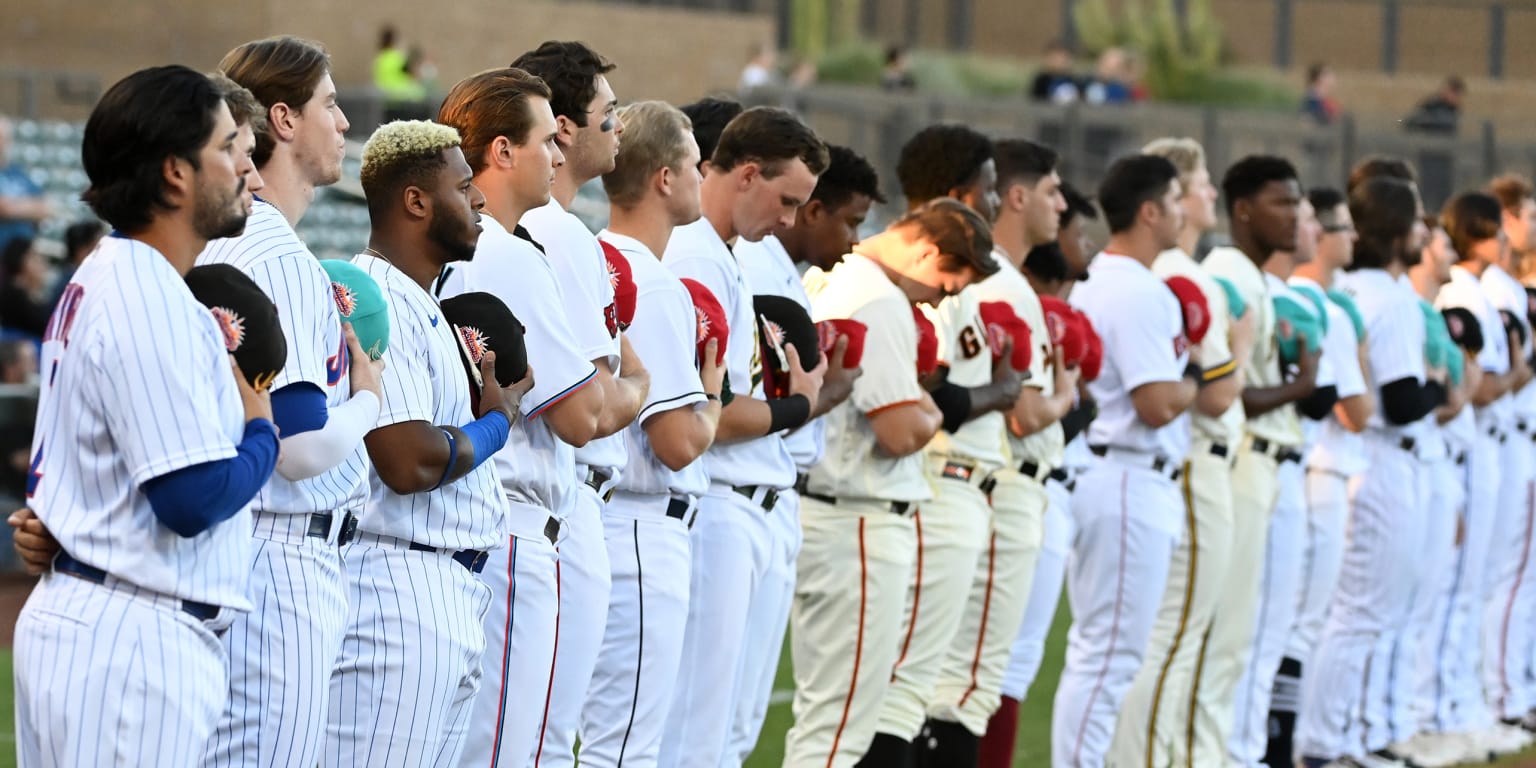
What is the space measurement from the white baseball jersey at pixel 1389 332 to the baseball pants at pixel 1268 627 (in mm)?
942

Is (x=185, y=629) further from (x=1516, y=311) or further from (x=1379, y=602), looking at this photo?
(x=1516, y=311)

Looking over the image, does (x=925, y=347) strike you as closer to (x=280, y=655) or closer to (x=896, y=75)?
(x=280, y=655)

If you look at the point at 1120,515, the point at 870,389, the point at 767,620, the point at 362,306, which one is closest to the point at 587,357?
the point at 362,306

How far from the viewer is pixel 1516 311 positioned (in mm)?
9469

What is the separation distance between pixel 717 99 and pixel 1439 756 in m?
Result: 4.35

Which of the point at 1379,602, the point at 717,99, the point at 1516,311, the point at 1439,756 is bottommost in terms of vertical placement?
the point at 1439,756

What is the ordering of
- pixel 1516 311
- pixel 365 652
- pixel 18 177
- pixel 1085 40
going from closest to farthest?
pixel 365 652 < pixel 1516 311 < pixel 18 177 < pixel 1085 40

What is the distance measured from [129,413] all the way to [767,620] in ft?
8.46

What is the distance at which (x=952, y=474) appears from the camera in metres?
6.30

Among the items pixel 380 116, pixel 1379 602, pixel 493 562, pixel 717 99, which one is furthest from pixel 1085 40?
pixel 493 562

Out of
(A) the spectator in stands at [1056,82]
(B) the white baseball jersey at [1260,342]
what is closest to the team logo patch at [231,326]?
(B) the white baseball jersey at [1260,342]

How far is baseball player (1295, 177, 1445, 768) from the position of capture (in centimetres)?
810

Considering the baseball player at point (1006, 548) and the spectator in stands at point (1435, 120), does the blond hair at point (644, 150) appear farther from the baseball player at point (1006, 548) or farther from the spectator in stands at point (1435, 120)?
the spectator in stands at point (1435, 120)

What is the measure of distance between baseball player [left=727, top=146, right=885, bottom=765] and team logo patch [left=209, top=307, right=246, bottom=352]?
2.26 m
